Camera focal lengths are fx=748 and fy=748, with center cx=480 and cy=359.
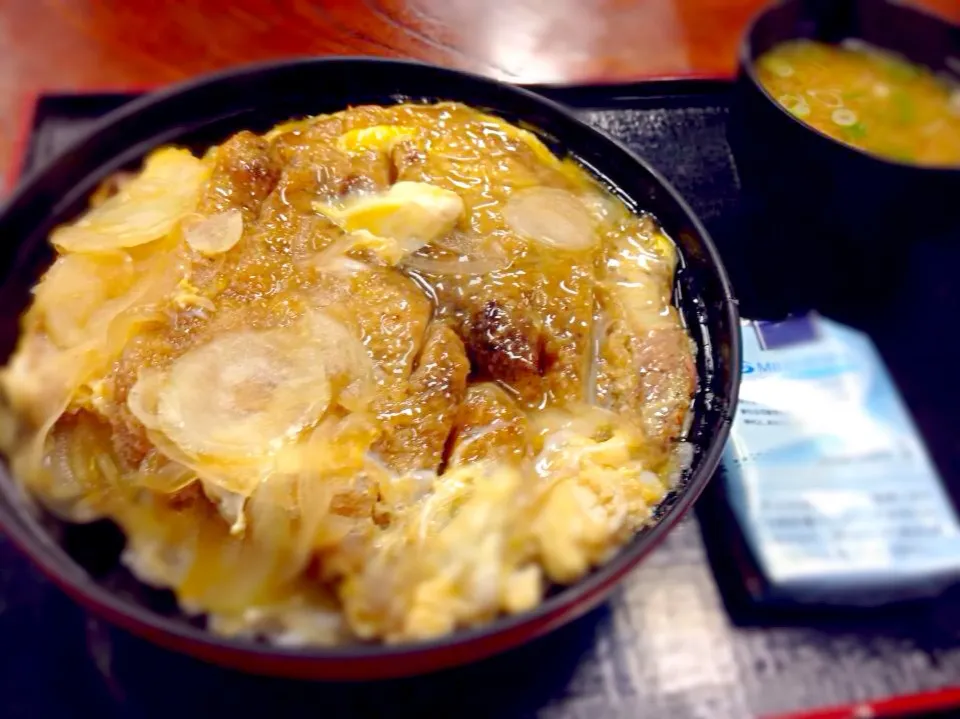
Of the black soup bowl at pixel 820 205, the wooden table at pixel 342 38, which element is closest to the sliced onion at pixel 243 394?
the wooden table at pixel 342 38

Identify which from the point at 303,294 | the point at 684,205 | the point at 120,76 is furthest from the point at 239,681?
the point at 120,76

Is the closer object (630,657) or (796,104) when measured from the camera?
(630,657)

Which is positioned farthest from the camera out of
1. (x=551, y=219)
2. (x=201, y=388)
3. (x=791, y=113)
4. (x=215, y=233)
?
(x=791, y=113)

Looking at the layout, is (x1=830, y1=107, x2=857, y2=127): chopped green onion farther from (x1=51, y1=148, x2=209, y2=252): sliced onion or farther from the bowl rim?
(x1=51, y1=148, x2=209, y2=252): sliced onion

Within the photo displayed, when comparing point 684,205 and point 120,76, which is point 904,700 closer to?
point 684,205

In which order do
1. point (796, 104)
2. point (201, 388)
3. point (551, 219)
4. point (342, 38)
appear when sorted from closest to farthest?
point (201, 388) → point (551, 219) → point (342, 38) → point (796, 104)

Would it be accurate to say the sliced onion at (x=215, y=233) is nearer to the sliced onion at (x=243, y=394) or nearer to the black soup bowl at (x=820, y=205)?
the sliced onion at (x=243, y=394)

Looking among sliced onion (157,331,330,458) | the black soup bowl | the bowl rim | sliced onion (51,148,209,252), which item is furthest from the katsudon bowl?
the bowl rim

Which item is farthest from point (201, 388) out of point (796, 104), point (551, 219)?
point (796, 104)

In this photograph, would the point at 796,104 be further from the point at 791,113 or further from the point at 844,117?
the point at 791,113
